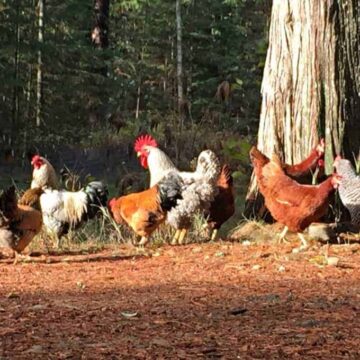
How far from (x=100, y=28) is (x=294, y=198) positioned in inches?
791

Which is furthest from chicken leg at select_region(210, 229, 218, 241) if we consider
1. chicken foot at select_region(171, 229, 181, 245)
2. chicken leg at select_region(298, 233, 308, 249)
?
chicken leg at select_region(298, 233, 308, 249)

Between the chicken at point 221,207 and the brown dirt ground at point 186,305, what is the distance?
56.3 inches

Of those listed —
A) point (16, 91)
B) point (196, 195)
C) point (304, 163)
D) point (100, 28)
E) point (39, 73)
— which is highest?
point (100, 28)

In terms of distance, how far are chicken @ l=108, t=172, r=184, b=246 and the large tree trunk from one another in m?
1.28

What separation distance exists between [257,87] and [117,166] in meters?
8.91

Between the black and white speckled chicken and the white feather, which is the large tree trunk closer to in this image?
the black and white speckled chicken

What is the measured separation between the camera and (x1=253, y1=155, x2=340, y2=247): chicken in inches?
316

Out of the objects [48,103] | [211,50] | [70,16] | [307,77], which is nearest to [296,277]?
[307,77]

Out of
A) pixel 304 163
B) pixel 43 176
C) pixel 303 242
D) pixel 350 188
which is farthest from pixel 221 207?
pixel 43 176

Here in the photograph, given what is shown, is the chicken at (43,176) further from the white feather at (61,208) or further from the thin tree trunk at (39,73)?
the thin tree trunk at (39,73)

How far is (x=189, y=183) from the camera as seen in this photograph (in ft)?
31.5

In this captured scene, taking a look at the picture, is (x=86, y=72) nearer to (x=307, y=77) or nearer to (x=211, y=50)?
(x=211, y=50)

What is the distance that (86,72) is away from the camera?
2411 cm

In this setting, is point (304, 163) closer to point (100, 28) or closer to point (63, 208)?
point (63, 208)
